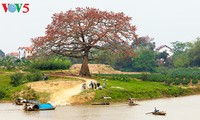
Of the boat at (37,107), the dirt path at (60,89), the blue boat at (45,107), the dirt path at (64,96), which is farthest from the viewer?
the dirt path at (60,89)

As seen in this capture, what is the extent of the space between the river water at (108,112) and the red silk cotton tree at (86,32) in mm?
14455

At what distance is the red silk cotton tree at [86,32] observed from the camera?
57344mm

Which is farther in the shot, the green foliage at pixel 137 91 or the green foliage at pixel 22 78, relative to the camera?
the green foliage at pixel 22 78

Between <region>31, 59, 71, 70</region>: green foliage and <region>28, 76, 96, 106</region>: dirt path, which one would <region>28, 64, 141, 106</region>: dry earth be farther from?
<region>31, 59, 71, 70</region>: green foliage

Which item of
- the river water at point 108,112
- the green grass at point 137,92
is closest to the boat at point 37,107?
the river water at point 108,112

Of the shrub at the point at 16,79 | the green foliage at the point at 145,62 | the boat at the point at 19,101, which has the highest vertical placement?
the green foliage at the point at 145,62

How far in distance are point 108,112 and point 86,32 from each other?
21.1 meters

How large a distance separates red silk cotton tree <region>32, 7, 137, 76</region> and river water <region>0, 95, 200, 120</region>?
14455 mm

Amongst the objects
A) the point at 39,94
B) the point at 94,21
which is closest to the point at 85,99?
the point at 39,94

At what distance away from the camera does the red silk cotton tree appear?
57344 mm

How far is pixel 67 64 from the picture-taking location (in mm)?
72562

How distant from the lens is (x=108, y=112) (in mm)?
38250

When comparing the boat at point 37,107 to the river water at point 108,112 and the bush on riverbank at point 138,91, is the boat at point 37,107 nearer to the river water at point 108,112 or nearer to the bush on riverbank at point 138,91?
the river water at point 108,112

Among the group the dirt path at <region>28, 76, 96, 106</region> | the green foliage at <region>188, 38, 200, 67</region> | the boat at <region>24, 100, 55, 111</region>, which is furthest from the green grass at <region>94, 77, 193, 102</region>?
the green foliage at <region>188, 38, 200, 67</region>
